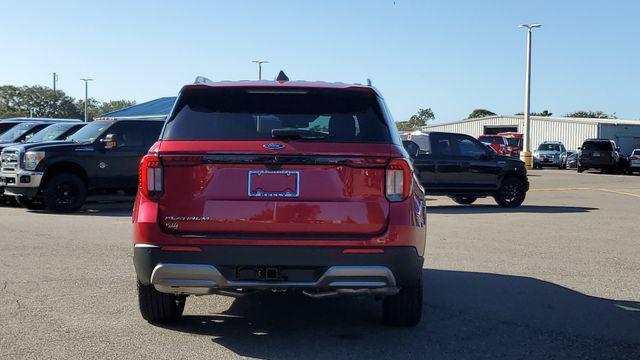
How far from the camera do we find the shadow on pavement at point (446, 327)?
5172 mm

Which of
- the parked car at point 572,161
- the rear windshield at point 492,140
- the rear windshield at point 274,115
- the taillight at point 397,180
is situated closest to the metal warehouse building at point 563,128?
the parked car at point 572,161

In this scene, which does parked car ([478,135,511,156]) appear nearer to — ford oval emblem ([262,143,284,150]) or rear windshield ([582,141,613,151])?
rear windshield ([582,141,613,151])

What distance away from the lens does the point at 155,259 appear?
495 cm

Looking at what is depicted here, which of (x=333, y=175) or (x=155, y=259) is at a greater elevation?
(x=333, y=175)

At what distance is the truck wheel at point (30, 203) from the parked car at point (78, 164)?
2 cm

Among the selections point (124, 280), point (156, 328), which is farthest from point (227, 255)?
point (124, 280)

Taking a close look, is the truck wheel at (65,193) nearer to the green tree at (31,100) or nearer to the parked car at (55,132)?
the parked car at (55,132)

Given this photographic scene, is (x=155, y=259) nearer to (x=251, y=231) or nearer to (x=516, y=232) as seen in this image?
(x=251, y=231)

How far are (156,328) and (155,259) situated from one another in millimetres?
976

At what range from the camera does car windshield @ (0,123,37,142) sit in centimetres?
1856

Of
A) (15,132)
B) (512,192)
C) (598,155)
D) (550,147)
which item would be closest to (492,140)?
(598,155)

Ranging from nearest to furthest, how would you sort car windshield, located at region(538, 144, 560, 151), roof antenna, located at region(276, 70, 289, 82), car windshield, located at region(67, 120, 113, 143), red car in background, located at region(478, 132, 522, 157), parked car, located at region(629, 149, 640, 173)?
roof antenna, located at region(276, 70, 289, 82) < car windshield, located at region(67, 120, 113, 143) < red car in background, located at region(478, 132, 522, 157) < parked car, located at region(629, 149, 640, 173) < car windshield, located at region(538, 144, 560, 151)

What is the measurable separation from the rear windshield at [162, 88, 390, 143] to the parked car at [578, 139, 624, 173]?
122 ft

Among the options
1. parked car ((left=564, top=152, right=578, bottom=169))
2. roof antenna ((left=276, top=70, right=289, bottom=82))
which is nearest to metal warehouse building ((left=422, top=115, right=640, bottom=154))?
parked car ((left=564, top=152, right=578, bottom=169))
